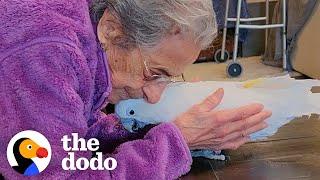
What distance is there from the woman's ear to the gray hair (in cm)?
1

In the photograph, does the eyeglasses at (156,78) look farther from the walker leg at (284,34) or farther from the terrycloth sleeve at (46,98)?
the walker leg at (284,34)

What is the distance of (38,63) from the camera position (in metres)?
0.71

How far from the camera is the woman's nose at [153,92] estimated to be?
96cm

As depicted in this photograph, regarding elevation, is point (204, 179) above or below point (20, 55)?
below

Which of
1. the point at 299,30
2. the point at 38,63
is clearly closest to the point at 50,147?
the point at 38,63

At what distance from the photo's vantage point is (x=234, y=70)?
282 centimetres

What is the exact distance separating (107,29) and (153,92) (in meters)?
0.17

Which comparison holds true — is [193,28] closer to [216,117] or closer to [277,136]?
[216,117]

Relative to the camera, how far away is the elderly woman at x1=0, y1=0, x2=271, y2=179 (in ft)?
2.36

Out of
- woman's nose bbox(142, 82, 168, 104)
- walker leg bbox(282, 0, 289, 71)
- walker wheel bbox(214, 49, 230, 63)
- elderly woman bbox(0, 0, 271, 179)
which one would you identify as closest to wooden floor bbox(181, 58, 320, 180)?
elderly woman bbox(0, 0, 271, 179)

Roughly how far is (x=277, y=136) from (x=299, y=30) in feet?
6.48

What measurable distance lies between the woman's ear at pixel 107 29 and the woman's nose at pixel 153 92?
0.14 m

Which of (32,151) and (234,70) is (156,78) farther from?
(234,70)

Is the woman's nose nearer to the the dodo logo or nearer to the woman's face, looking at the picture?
the woman's face
